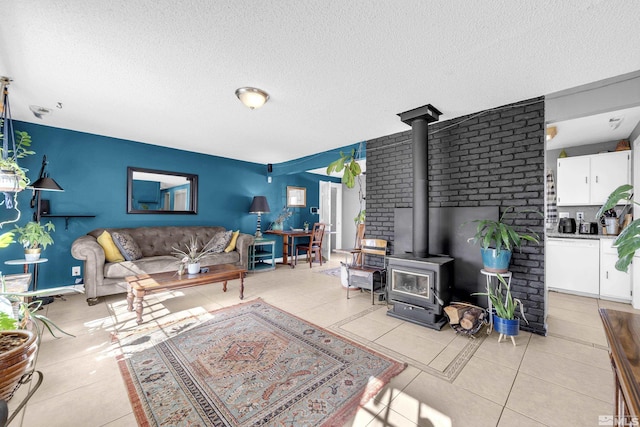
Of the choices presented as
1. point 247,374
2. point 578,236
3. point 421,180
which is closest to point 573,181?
point 578,236

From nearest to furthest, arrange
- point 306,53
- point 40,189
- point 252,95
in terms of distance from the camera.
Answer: point 306,53
point 252,95
point 40,189

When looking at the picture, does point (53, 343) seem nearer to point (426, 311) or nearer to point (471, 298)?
point (426, 311)

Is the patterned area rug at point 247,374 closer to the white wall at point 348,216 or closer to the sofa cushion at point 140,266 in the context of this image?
the sofa cushion at point 140,266

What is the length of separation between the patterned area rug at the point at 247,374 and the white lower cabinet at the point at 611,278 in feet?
11.8

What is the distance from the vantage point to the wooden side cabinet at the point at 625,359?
0.76m

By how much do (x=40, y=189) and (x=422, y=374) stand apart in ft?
15.2

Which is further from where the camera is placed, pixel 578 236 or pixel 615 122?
pixel 578 236

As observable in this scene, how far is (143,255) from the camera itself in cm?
429

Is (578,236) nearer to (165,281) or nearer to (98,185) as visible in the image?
(165,281)

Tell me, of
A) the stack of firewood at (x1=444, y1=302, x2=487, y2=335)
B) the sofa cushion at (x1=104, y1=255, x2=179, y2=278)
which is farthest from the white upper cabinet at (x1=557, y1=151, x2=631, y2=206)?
the sofa cushion at (x1=104, y1=255, x2=179, y2=278)

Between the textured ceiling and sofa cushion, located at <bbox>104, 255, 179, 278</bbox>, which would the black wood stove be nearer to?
the textured ceiling

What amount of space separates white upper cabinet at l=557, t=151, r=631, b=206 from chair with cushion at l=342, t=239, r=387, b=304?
10.4 feet

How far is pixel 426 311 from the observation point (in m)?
2.82

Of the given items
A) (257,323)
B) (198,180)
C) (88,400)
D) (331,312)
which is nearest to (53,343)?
(88,400)
